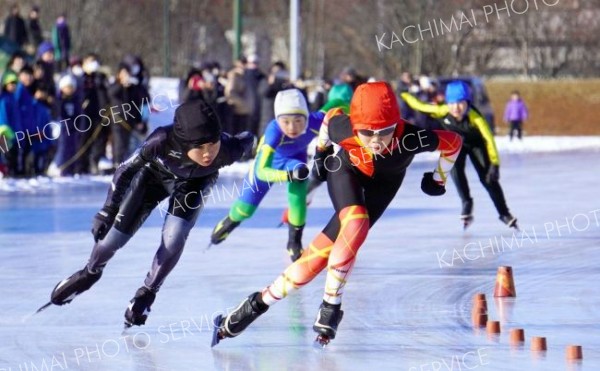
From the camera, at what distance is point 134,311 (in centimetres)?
734

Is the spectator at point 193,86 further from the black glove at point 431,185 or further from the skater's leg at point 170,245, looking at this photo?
the black glove at point 431,185

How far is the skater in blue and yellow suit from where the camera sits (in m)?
10.0

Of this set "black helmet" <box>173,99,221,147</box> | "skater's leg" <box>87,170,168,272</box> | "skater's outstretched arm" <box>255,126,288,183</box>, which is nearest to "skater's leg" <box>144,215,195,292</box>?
"skater's leg" <box>87,170,168,272</box>

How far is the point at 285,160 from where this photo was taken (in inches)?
411

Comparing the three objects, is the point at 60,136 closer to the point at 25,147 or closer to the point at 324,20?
the point at 25,147

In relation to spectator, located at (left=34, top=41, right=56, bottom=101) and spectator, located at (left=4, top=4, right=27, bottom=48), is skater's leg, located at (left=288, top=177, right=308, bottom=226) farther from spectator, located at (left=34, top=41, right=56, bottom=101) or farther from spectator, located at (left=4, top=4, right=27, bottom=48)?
spectator, located at (left=4, top=4, right=27, bottom=48)

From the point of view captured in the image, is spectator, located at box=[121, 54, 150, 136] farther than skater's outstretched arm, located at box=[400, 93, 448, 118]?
Yes

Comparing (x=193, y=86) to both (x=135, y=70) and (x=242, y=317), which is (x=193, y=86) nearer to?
(x=135, y=70)

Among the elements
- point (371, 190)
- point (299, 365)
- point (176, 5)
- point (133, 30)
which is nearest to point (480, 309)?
point (371, 190)

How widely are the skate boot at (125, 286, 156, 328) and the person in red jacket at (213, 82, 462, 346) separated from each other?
679 millimetres

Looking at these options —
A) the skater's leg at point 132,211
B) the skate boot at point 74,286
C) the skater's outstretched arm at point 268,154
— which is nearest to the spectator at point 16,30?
the skater's outstretched arm at point 268,154

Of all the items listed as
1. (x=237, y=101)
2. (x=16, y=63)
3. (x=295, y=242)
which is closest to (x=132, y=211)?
(x=295, y=242)

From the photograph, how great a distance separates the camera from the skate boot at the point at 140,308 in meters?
7.34

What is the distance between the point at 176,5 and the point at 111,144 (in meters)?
29.6
